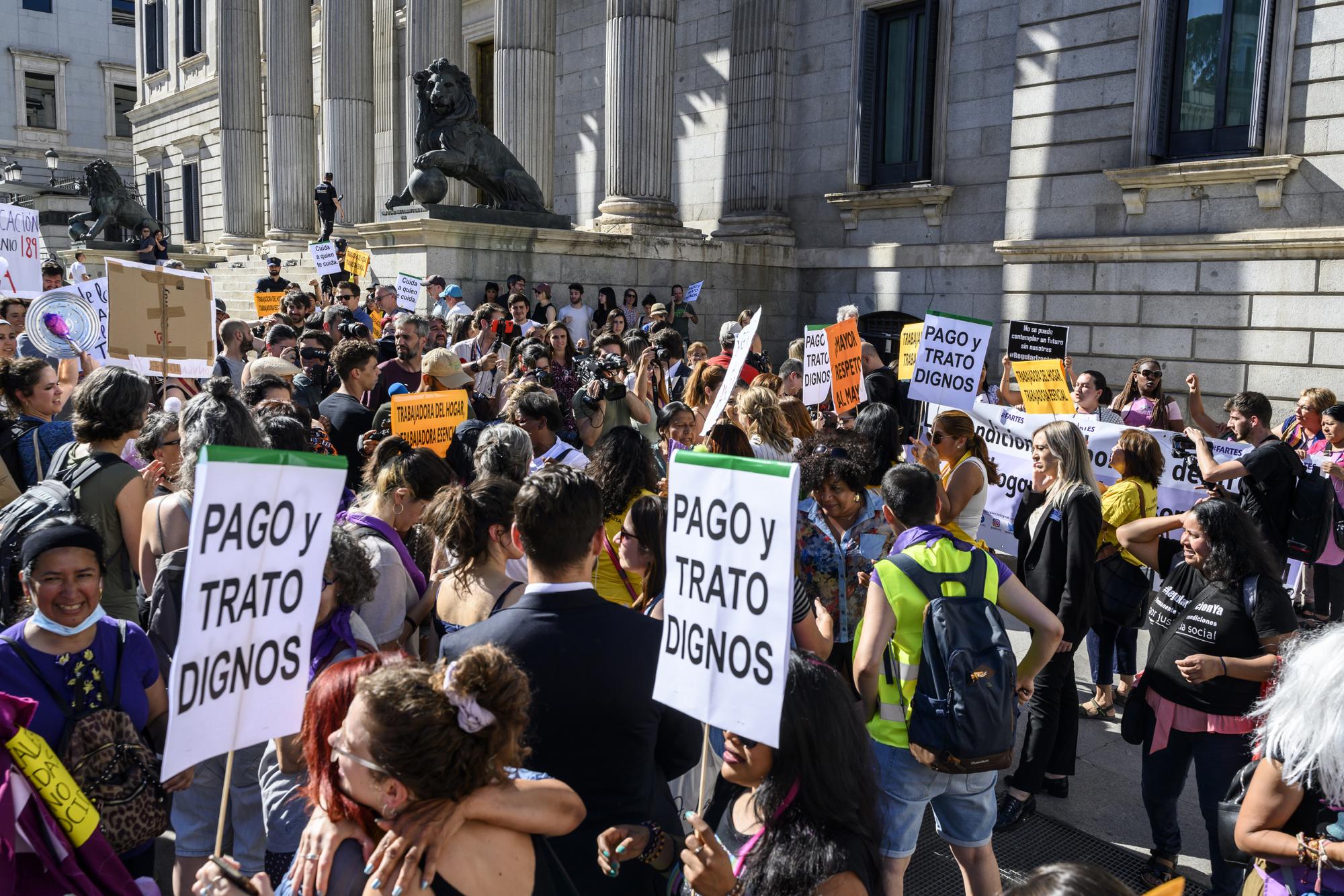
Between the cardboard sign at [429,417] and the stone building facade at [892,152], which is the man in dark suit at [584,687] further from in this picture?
the stone building facade at [892,152]

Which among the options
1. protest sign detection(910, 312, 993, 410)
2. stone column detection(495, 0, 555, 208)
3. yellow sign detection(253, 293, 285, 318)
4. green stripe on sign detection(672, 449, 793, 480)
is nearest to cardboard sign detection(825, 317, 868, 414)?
protest sign detection(910, 312, 993, 410)

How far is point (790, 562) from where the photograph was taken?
2566 millimetres

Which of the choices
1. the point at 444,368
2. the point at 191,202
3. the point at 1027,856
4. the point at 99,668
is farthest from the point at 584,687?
the point at 191,202

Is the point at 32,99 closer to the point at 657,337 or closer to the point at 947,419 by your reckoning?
the point at 657,337

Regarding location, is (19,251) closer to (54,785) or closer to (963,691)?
(54,785)

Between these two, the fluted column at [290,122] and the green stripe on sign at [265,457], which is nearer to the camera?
the green stripe on sign at [265,457]

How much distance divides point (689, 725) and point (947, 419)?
3.31 metres

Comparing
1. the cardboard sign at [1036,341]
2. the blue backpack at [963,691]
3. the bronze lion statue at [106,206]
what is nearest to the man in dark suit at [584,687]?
the blue backpack at [963,691]

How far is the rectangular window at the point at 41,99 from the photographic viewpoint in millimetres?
52031

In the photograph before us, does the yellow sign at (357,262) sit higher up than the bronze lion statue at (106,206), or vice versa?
the bronze lion statue at (106,206)

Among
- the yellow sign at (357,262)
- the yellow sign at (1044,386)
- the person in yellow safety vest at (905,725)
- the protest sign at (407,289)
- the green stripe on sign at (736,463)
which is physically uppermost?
the yellow sign at (357,262)

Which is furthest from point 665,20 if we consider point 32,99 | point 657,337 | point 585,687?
point 32,99

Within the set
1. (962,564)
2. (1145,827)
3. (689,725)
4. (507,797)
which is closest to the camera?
(507,797)

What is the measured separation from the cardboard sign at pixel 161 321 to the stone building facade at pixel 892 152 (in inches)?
317
